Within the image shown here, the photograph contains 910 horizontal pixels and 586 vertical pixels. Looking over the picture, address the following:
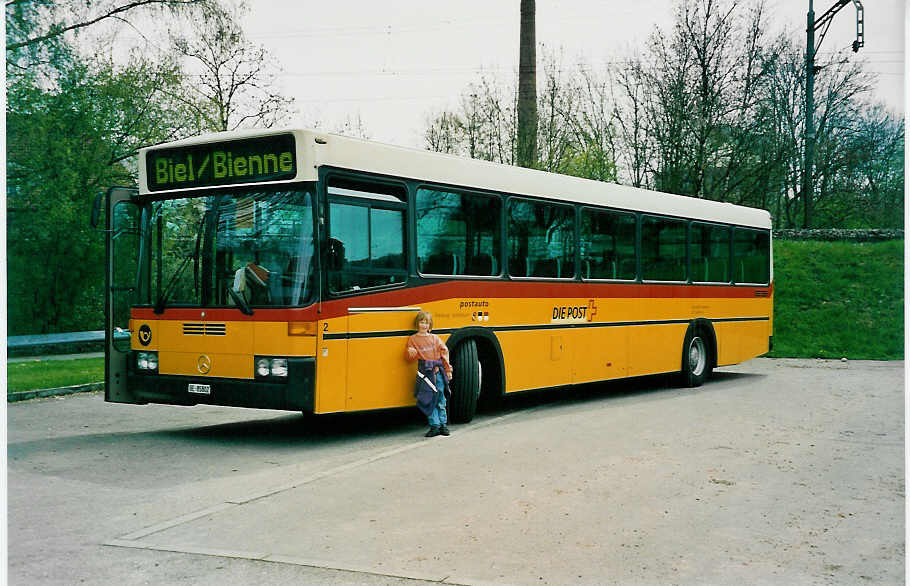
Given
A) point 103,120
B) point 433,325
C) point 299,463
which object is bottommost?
point 299,463

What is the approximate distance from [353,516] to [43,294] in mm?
20019

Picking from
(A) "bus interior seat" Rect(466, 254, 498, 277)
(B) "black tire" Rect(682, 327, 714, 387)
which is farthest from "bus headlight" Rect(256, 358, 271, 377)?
(B) "black tire" Rect(682, 327, 714, 387)

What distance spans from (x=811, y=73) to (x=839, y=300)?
13.7 metres

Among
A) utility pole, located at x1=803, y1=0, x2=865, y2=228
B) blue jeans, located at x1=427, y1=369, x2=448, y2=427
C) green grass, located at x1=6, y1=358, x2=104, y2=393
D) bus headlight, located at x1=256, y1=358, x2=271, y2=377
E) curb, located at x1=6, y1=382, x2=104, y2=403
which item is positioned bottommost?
curb, located at x1=6, y1=382, x2=104, y2=403

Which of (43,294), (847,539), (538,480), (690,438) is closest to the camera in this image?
(847,539)

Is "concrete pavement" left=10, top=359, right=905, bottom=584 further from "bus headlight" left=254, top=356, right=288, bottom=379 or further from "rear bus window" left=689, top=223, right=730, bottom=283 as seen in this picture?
"rear bus window" left=689, top=223, right=730, bottom=283

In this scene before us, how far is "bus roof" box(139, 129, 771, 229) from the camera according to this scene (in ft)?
33.6

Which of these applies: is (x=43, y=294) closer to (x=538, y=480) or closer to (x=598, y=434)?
(x=598, y=434)

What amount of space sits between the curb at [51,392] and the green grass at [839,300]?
17.2m

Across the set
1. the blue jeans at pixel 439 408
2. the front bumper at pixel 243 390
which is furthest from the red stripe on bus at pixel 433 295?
the blue jeans at pixel 439 408

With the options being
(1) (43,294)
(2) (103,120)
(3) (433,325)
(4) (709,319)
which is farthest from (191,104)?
(3) (433,325)

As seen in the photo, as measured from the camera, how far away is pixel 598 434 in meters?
11.3

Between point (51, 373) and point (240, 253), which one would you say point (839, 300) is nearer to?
point (51, 373)

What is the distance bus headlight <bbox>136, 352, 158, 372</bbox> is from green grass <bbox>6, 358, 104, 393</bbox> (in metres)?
→ 5.56
